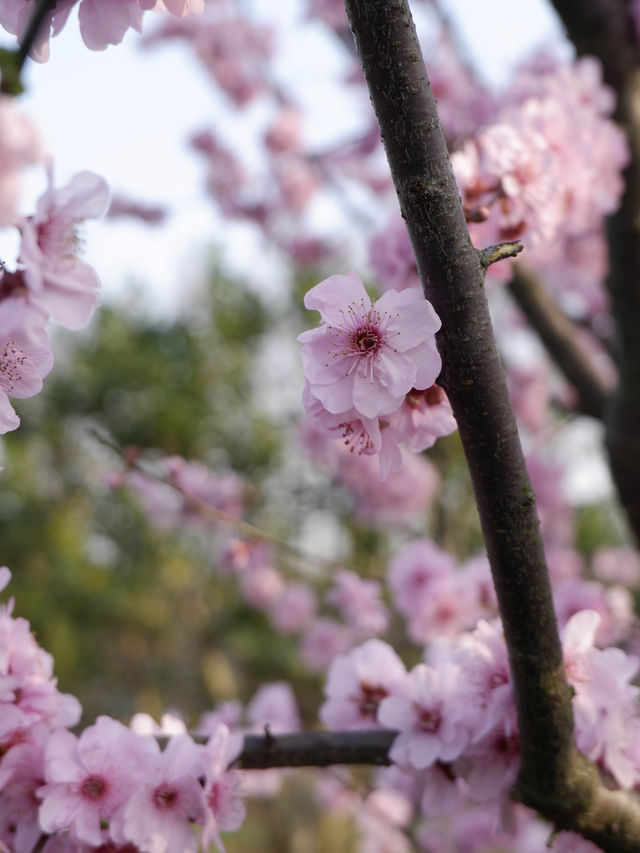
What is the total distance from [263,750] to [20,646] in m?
0.35

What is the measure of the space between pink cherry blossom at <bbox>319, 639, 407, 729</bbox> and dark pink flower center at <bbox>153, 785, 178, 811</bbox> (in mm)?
334

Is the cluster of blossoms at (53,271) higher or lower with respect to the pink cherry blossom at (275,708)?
higher

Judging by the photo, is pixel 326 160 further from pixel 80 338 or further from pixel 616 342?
pixel 80 338

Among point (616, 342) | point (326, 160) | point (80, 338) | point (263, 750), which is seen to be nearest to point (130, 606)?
point (80, 338)

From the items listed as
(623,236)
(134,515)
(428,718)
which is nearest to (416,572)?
(623,236)

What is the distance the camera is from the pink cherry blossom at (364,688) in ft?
3.82

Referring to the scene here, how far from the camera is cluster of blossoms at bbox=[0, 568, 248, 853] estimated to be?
866 mm

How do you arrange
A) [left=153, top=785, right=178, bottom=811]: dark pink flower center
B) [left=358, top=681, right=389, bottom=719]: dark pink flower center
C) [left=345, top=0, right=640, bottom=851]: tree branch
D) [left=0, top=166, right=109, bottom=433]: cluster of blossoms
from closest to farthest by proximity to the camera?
[left=0, top=166, right=109, bottom=433]: cluster of blossoms → [left=345, top=0, right=640, bottom=851]: tree branch → [left=153, top=785, right=178, bottom=811]: dark pink flower center → [left=358, top=681, right=389, bottom=719]: dark pink flower center

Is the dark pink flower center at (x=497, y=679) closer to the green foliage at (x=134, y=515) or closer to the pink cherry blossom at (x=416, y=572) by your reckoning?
the pink cherry blossom at (x=416, y=572)

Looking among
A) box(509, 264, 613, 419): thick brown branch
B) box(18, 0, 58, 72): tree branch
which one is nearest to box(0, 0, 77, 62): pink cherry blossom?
box(18, 0, 58, 72): tree branch

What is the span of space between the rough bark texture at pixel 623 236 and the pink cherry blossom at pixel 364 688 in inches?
49.5

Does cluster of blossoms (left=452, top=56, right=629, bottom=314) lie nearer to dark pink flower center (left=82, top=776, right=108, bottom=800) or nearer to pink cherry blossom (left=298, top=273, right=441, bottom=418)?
pink cherry blossom (left=298, top=273, right=441, bottom=418)

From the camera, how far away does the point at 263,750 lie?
0.97 m

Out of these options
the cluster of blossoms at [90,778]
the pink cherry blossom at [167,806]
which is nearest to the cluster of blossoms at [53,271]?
the cluster of blossoms at [90,778]
